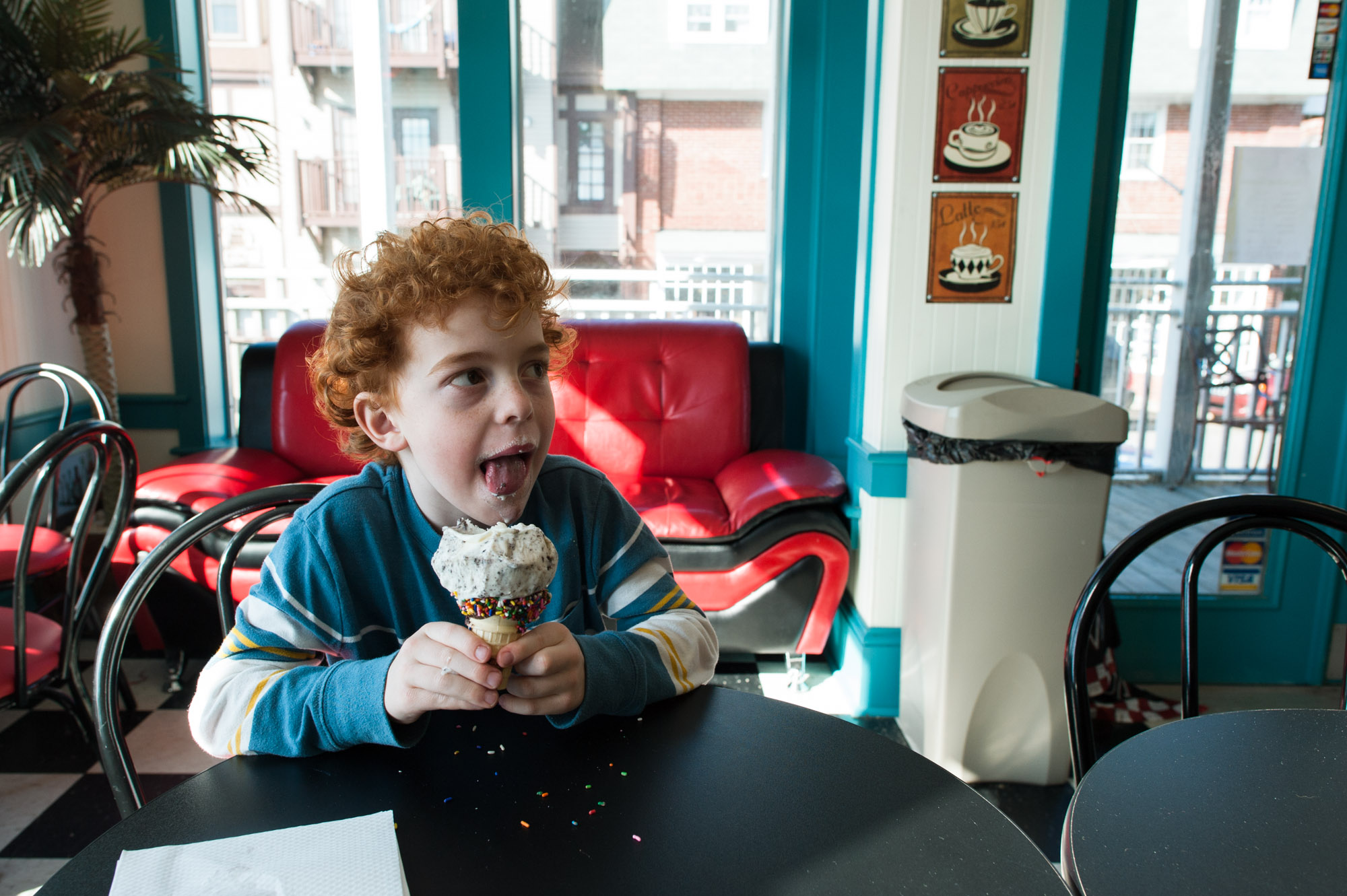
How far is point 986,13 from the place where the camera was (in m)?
1.96

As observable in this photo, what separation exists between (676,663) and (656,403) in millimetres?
2056

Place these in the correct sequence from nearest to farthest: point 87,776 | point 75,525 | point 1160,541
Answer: point 75,525 < point 87,776 < point 1160,541

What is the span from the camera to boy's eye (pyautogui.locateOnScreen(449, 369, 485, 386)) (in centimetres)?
85

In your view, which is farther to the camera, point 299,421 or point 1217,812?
point 299,421

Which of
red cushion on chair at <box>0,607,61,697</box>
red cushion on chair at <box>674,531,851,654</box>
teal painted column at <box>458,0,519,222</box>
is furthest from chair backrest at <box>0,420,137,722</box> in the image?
teal painted column at <box>458,0,519,222</box>

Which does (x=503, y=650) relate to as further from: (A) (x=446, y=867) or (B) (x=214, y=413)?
(B) (x=214, y=413)

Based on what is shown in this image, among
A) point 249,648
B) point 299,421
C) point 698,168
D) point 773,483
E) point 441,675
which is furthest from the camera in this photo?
point 698,168

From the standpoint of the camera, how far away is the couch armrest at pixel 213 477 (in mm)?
2283

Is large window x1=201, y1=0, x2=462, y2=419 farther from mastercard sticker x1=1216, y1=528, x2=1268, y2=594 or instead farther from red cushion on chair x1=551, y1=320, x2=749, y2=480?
mastercard sticker x1=1216, y1=528, x2=1268, y2=594

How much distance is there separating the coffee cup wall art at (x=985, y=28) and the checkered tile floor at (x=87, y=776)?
1.71 meters

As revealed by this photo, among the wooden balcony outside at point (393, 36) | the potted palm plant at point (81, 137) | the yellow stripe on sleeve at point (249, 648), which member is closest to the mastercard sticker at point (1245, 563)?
the yellow stripe on sleeve at point (249, 648)

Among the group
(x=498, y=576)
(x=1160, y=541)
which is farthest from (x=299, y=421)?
(x=1160, y=541)

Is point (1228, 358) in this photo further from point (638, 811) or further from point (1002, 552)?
point (638, 811)

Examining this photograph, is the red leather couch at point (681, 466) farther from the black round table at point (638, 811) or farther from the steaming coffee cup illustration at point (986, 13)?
the black round table at point (638, 811)
